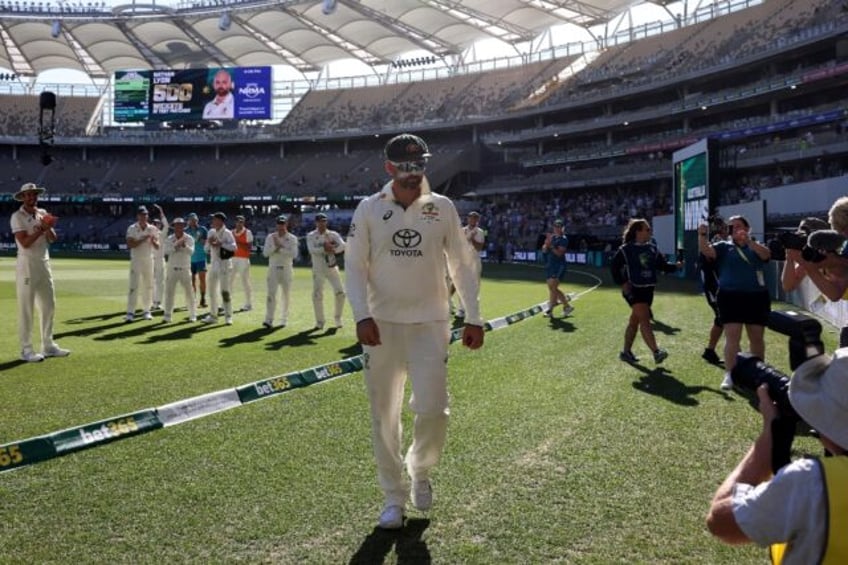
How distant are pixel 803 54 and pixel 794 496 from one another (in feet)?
166

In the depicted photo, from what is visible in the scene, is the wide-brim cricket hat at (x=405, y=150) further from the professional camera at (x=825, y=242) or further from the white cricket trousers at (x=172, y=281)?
the white cricket trousers at (x=172, y=281)

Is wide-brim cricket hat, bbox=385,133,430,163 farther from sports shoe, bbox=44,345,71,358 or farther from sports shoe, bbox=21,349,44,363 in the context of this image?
sports shoe, bbox=44,345,71,358

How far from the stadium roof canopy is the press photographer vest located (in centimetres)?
5635

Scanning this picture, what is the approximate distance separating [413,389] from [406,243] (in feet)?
3.04

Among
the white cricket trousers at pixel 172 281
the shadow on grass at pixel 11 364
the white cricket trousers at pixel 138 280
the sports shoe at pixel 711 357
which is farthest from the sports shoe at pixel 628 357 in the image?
the white cricket trousers at pixel 138 280

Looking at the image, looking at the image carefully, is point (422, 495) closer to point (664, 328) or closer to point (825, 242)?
point (825, 242)

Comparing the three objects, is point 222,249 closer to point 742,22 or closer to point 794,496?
point 794,496

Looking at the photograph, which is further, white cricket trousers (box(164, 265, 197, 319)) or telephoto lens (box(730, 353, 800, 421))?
white cricket trousers (box(164, 265, 197, 319))

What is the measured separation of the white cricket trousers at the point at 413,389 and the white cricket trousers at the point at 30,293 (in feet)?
23.4

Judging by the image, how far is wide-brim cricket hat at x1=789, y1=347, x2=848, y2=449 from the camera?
1.90 m

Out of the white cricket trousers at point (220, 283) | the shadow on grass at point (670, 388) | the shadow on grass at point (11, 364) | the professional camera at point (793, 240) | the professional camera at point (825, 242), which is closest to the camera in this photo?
the professional camera at point (825, 242)

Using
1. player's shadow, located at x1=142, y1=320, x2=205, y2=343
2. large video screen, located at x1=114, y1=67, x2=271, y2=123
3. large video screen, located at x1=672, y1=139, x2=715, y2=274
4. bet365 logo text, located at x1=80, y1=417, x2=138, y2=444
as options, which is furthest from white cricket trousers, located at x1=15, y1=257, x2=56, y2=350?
large video screen, located at x1=114, y1=67, x2=271, y2=123

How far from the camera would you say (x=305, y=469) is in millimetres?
5012

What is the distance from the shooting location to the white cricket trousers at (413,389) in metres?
4.19
